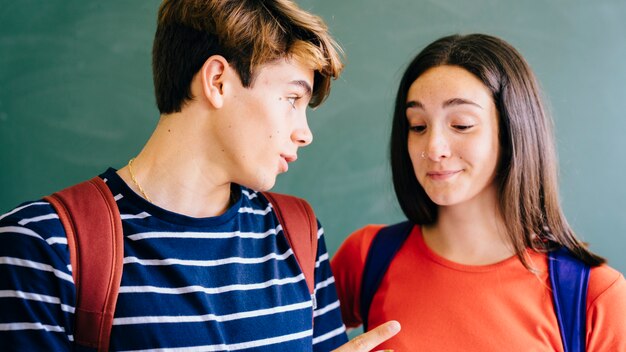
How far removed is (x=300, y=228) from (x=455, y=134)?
1.19ft

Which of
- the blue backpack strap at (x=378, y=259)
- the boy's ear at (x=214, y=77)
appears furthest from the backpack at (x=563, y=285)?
the boy's ear at (x=214, y=77)

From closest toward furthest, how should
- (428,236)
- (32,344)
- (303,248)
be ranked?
1. (32,344)
2. (303,248)
3. (428,236)

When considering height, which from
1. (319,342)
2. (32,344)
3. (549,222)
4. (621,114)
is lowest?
(319,342)

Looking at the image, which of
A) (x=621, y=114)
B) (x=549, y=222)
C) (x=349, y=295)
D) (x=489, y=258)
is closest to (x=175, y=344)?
(x=349, y=295)

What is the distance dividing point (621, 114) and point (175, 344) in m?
1.38

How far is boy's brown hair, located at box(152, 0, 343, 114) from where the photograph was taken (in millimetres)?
1087

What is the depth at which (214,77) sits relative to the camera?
1.10m

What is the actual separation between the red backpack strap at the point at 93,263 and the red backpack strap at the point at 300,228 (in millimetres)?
353

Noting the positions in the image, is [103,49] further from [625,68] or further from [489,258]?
[625,68]

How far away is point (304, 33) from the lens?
1.15 m

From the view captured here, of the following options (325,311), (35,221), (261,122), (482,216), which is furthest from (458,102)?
(35,221)

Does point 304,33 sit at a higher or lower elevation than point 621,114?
higher

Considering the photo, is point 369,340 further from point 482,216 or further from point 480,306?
point 482,216

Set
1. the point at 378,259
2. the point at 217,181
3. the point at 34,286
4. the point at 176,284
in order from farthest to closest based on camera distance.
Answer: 1. the point at 378,259
2. the point at 217,181
3. the point at 176,284
4. the point at 34,286
